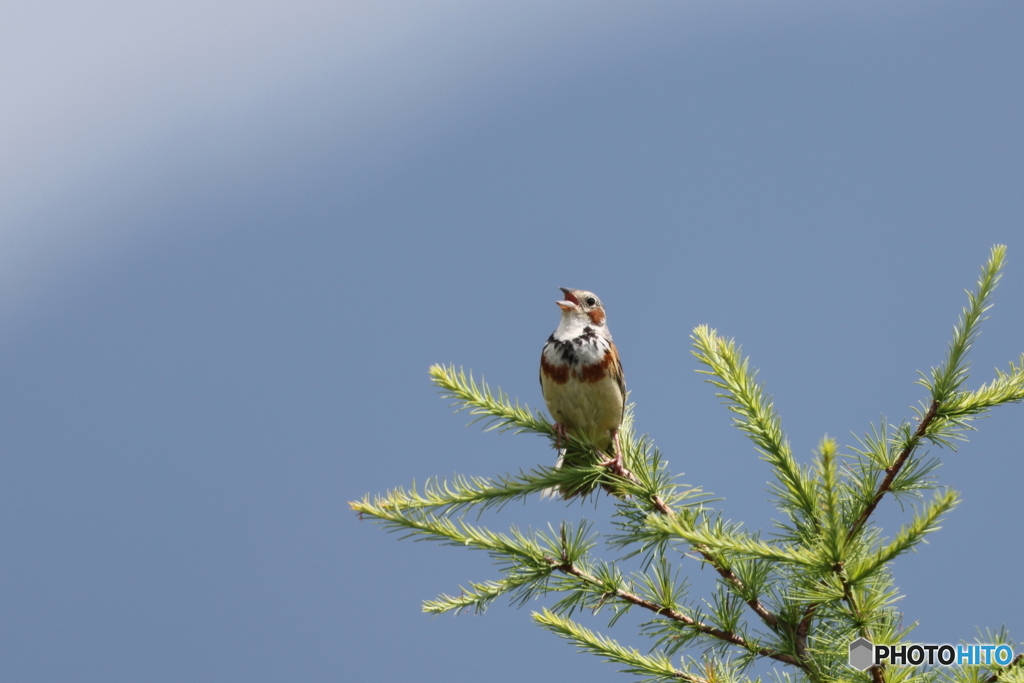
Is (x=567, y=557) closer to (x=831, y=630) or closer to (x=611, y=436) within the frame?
(x=831, y=630)

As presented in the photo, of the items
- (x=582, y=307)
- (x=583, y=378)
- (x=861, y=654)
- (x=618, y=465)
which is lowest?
(x=861, y=654)

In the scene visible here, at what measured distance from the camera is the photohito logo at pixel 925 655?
288 cm

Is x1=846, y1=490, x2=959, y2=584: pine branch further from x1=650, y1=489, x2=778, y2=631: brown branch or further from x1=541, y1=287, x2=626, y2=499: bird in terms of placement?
x1=541, y1=287, x2=626, y2=499: bird

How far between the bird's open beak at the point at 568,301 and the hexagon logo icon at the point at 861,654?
390 cm

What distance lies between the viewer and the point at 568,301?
6656 mm

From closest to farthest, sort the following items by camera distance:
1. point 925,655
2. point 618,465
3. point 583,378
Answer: point 925,655, point 618,465, point 583,378

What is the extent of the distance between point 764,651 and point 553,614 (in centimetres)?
84

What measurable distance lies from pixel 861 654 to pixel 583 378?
3.07 metres

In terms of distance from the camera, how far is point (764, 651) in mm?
3330

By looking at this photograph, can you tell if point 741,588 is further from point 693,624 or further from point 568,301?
point 568,301

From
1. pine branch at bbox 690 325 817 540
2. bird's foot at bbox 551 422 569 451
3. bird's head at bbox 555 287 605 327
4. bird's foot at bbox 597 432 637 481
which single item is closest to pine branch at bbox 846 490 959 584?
pine branch at bbox 690 325 817 540

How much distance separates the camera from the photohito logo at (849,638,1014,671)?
9.44 feet

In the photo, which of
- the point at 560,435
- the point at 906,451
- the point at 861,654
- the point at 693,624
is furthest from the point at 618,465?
the point at 861,654

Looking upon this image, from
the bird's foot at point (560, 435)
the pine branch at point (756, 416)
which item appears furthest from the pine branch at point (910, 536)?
the bird's foot at point (560, 435)
